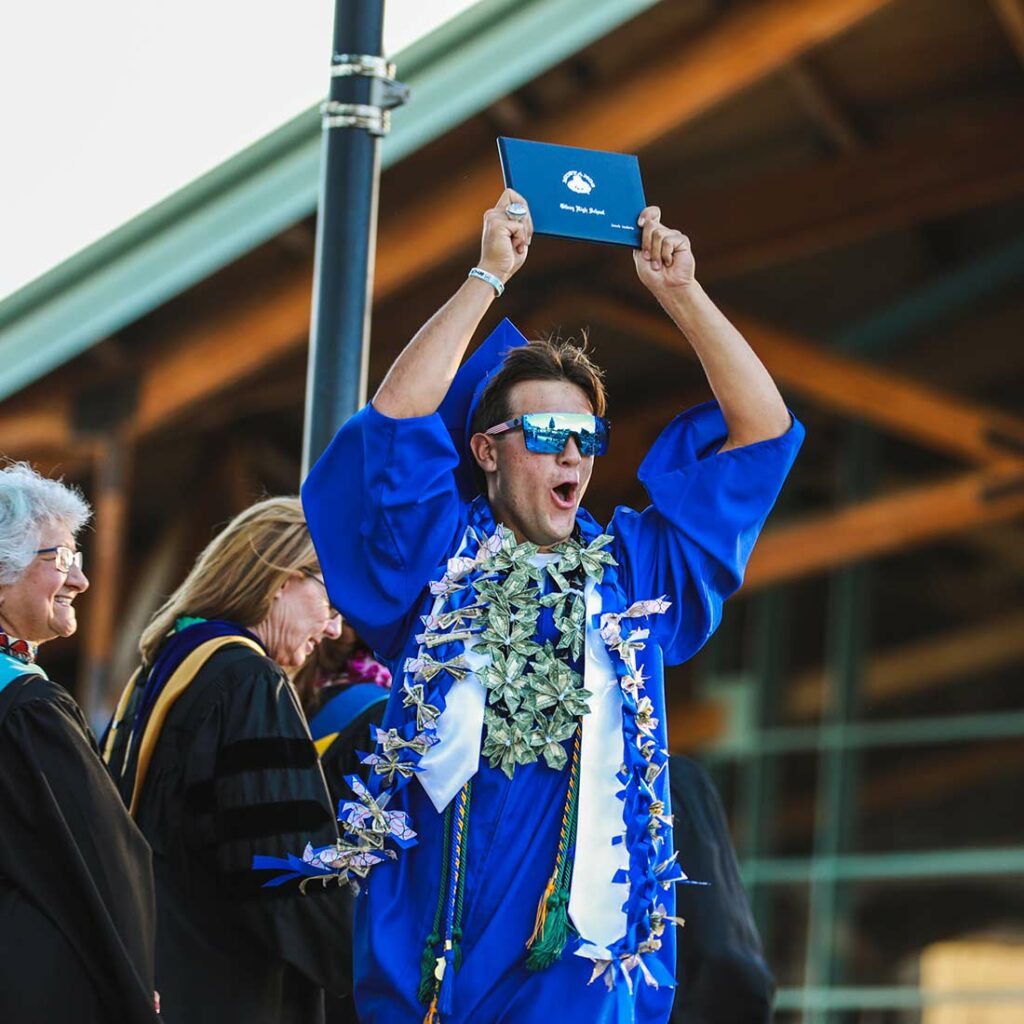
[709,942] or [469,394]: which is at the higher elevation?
[469,394]

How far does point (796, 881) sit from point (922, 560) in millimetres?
2196

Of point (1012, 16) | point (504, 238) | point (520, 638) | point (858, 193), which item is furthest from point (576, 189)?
point (858, 193)

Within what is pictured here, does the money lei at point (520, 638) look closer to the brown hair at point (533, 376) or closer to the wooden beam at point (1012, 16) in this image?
the brown hair at point (533, 376)

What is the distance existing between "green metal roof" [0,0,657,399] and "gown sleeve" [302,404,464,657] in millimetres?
4351

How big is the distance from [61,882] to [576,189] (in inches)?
64.6

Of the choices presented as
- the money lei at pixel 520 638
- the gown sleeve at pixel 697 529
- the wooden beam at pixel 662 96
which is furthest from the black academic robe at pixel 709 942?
the wooden beam at pixel 662 96

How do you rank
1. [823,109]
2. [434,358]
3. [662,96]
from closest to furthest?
[434,358], [662,96], [823,109]

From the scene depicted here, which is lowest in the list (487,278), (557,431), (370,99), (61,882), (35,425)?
(61,882)

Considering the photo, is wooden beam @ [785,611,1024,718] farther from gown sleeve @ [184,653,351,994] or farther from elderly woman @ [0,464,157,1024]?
elderly woman @ [0,464,157,1024]

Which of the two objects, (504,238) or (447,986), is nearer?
(447,986)

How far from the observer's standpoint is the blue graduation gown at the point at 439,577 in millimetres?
3412

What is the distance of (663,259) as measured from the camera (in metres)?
3.75

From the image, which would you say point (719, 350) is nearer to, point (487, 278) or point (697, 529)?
point (697, 529)

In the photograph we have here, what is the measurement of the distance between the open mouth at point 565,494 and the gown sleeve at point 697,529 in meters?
0.12
